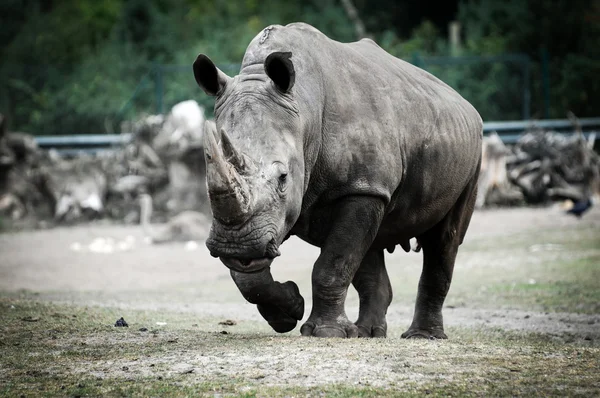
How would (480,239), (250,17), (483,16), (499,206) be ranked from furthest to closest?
(250,17)
(483,16)
(499,206)
(480,239)

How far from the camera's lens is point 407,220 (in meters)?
7.78

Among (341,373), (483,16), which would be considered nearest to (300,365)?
(341,373)

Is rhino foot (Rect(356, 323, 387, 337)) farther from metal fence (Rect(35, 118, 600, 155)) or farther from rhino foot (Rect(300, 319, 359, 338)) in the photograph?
metal fence (Rect(35, 118, 600, 155))

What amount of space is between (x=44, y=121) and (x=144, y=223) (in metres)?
7.61

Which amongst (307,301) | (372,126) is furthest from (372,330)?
(307,301)

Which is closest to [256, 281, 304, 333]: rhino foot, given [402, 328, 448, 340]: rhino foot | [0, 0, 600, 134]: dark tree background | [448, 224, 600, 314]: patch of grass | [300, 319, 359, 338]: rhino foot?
[300, 319, 359, 338]: rhino foot

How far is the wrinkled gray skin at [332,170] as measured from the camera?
6.26 m

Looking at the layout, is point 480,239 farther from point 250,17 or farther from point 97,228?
point 250,17

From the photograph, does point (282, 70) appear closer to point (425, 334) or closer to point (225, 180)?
point (225, 180)

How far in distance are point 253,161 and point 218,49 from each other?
21.1 meters

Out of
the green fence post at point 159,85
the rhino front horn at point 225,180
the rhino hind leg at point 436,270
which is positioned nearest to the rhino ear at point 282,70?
the rhino front horn at point 225,180

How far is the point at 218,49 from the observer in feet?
88.8

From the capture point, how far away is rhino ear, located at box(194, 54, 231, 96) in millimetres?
6752

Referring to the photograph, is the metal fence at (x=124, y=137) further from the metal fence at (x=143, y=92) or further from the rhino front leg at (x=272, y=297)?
the rhino front leg at (x=272, y=297)
